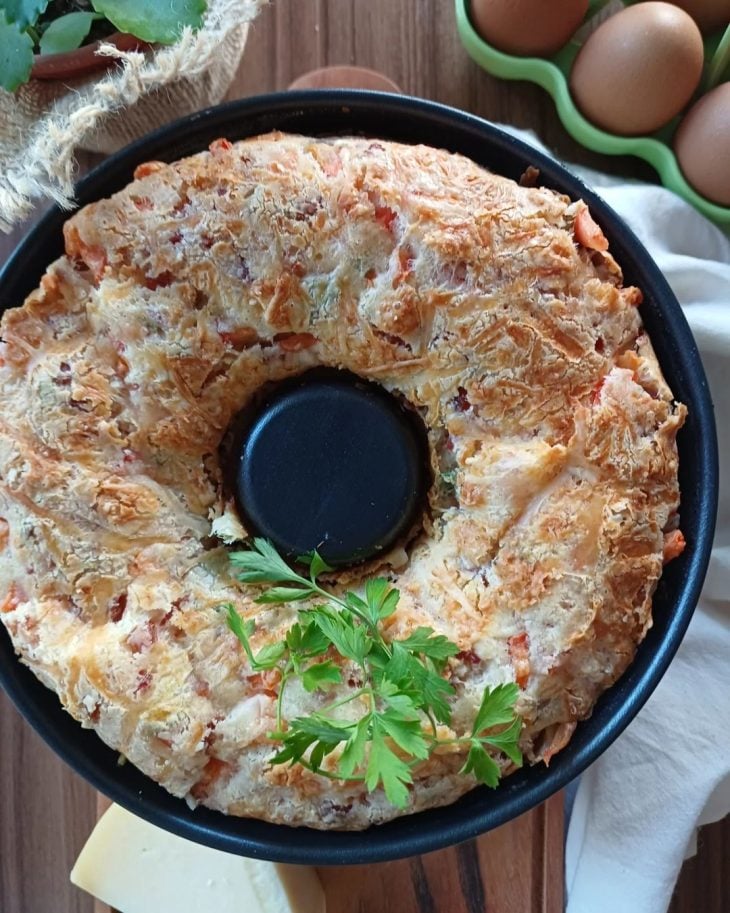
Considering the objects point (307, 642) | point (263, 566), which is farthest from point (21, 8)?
point (307, 642)

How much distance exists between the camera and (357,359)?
1166mm

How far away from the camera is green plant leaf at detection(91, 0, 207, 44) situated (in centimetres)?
119

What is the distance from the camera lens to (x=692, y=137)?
141 cm

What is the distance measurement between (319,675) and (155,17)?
85 centimetres

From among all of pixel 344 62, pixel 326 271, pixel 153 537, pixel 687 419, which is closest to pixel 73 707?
pixel 153 537

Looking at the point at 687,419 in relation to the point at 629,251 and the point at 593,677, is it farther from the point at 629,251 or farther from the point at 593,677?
the point at 593,677

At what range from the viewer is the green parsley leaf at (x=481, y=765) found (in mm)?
1049

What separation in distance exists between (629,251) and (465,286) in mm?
256

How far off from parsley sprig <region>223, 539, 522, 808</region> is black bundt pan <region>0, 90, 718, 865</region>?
10cm

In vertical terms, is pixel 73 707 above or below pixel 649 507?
below

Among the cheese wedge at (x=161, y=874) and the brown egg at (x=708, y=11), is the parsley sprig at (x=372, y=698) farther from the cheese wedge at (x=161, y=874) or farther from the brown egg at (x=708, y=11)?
the brown egg at (x=708, y=11)

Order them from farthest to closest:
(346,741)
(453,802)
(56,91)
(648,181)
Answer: (648,181), (56,91), (453,802), (346,741)

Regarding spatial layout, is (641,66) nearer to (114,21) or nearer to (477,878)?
(114,21)

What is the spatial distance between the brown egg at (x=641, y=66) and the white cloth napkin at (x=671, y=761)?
11 cm
